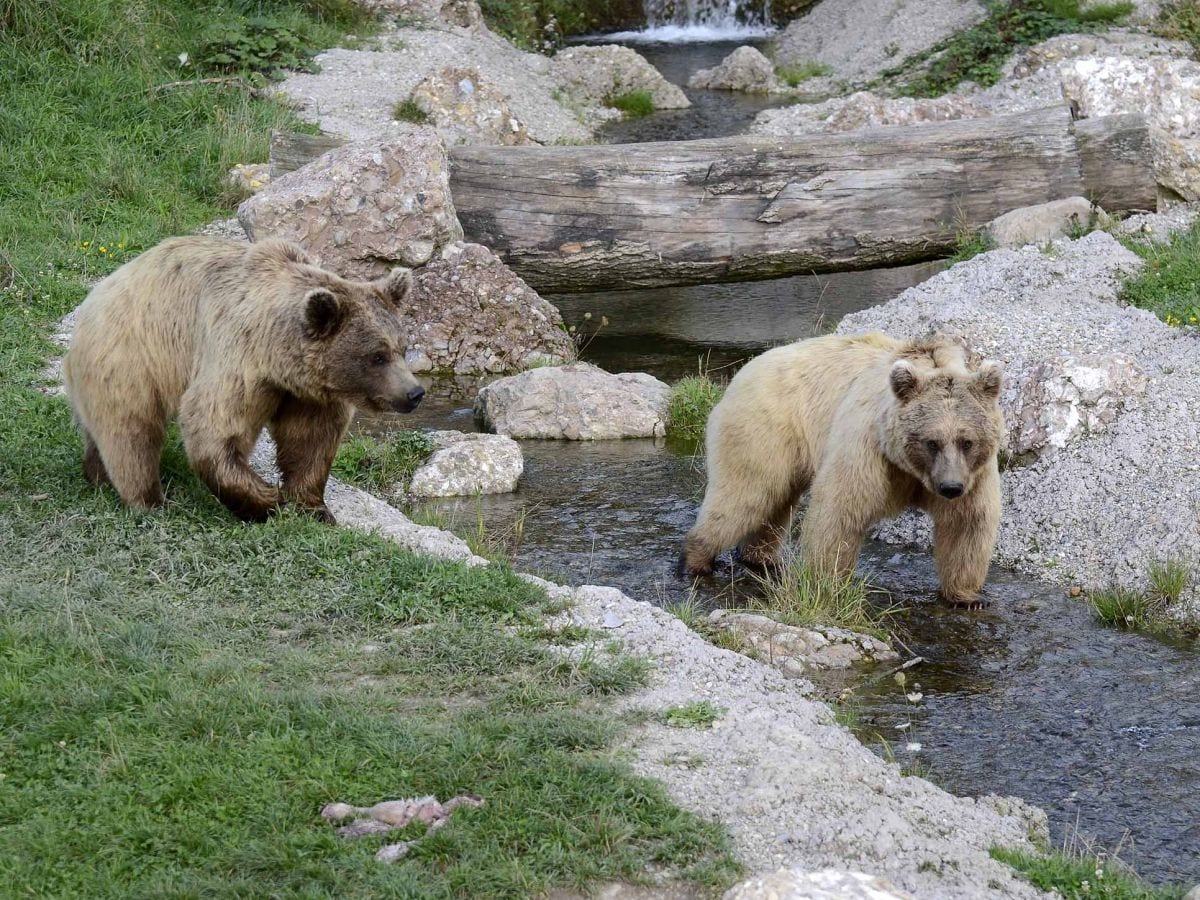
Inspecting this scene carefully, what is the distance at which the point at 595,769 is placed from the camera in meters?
4.59

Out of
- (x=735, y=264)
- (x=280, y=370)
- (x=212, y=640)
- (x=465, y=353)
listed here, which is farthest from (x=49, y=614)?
(x=735, y=264)

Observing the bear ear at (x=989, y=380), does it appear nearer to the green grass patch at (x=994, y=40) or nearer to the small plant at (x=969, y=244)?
the small plant at (x=969, y=244)

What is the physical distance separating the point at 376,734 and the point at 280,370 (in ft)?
8.02

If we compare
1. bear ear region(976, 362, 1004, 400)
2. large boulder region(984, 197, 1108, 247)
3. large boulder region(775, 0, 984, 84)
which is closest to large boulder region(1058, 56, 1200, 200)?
large boulder region(984, 197, 1108, 247)

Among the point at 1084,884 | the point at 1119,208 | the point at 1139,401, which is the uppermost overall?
the point at 1119,208

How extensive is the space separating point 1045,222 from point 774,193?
2292 millimetres

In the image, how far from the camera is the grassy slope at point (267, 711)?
4.15 m

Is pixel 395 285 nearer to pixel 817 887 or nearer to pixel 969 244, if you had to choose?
pixel 817 887

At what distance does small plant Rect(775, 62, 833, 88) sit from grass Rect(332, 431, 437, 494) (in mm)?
12784

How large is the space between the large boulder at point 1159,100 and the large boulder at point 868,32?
5853 millimetres

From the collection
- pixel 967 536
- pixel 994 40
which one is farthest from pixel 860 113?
pixel 967 536

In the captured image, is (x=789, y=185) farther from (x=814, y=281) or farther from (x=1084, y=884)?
(x=1084, y=884)

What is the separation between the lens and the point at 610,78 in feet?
64.1

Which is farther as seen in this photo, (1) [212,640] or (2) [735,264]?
(2) [735,264]
